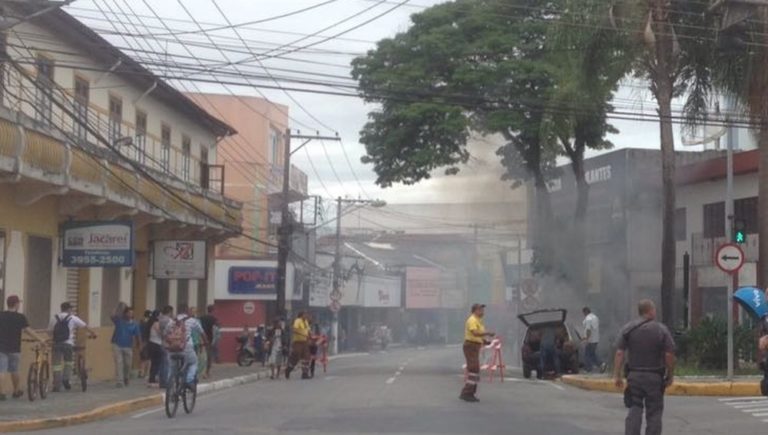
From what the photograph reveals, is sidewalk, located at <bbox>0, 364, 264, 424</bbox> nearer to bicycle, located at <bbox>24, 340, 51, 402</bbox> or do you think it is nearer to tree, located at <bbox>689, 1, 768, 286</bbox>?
bicycle, located at <bbox>24, 340, 51, 402</bbox>

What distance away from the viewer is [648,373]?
1357cm

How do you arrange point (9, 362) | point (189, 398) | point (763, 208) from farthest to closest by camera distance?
point (763, 208) → point (9, 362) → point (189, 398)

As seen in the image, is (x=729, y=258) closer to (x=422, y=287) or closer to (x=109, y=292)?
(x=109, y=292)

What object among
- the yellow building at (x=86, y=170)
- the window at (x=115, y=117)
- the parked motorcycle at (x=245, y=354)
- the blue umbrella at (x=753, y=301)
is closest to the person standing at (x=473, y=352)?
the blue umbrella at (x=753, y=301)

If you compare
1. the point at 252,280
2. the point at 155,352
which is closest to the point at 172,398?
the point at 155,352

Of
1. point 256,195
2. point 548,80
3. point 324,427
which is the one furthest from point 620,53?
point 256,195

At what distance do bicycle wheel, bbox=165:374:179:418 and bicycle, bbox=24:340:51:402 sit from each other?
391 centimetres

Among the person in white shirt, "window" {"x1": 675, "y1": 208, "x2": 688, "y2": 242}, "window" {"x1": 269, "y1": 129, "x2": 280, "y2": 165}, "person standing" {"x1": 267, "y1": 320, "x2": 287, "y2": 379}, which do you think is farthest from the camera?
"window" {"x1": 269, "y1": 129, "x2": 280, "y2": 165}

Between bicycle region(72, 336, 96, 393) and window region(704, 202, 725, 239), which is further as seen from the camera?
window region(704, 202, 725, 239)

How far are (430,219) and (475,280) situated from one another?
809cm

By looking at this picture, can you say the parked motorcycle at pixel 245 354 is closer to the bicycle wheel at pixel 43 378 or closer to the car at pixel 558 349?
the car at pixel 558 349

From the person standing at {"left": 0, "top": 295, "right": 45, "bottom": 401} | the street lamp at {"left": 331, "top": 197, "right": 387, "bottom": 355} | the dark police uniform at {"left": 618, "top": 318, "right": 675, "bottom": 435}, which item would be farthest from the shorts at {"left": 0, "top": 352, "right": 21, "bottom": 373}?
the street lamp at {"left": 331, "top": 197, "right": 387, "bottom": 355}

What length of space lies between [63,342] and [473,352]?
7.88 meters

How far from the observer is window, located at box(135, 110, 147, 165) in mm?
35134
